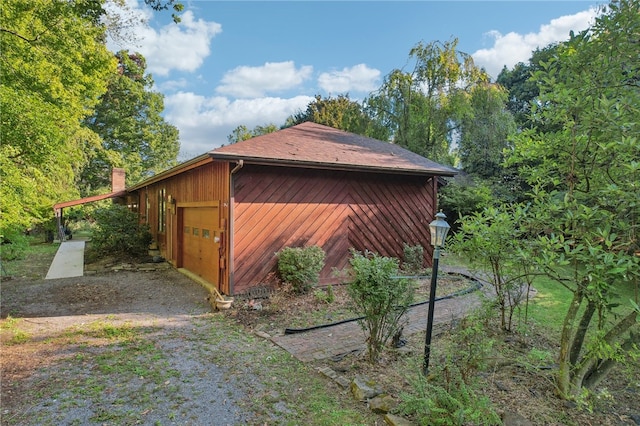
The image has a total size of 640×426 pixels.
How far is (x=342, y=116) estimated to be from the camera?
17.8 m

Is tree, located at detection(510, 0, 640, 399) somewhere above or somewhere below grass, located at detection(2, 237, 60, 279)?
above

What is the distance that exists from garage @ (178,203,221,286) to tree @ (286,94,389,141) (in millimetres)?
9378

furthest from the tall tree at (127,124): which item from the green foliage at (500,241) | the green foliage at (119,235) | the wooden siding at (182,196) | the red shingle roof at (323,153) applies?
the green foliage at (500,241)

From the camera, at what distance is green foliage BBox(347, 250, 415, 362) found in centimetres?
368

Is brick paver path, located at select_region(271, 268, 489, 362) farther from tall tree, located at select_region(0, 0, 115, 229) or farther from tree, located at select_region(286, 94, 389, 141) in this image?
tree, located at select_region(286, 94, 389, 141)

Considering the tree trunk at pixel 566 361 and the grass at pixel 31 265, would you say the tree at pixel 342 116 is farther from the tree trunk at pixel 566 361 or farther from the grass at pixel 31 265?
the tree trunk at pixel 566 361

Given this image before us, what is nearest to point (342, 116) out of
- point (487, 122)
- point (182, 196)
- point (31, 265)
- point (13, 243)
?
point (487, 122)

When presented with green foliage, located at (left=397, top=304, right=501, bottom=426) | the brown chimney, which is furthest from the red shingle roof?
the brown chimney

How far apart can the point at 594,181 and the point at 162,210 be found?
39.9 feet

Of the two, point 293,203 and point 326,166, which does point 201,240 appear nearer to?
point 293,203

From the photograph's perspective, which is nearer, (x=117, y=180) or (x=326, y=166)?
(x=326, y=166)

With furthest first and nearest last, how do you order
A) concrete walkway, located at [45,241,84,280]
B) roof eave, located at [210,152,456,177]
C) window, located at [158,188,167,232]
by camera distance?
window, located at [158,188,167,232] < concrete walkway, located at [45,241,84,280] < roof eave, located at [210,152,456,177]

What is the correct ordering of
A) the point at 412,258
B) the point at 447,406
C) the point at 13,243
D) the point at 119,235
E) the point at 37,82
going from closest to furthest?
the point at 447,406 < the point at 13,243 < the point at 37,82 < the point at 412,258 < the point at 119,235

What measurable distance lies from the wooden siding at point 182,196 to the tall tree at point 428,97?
9.41 meters
